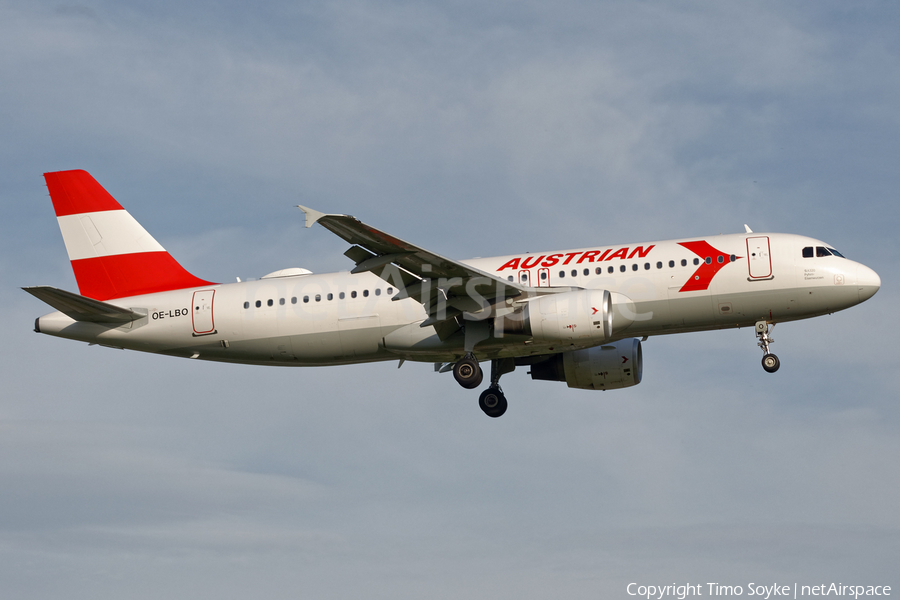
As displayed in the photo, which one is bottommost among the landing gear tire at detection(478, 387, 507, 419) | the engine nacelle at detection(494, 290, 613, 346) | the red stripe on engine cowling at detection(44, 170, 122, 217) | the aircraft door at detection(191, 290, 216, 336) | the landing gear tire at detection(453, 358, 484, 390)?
the landing gear tire at detection(478, 387, 507, 419)

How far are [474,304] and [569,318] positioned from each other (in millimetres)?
3080

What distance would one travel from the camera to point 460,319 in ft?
102

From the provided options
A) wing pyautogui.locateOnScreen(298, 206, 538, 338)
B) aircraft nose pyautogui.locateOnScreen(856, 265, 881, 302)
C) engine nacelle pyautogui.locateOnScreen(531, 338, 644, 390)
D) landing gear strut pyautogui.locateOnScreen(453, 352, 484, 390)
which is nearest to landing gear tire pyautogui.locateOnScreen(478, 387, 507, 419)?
engine nacelle pyautogui.locateOnScreen(531, 338, 644, 390)

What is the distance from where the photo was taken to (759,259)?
99.7ft

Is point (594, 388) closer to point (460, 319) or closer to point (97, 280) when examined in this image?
point (460, 319)

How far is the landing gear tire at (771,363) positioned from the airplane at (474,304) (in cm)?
3

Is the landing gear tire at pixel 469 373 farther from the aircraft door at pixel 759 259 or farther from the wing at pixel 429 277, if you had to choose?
the aircraft door at pixel 759 259

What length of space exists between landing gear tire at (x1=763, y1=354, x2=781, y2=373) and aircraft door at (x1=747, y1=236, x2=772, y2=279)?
2599 mm

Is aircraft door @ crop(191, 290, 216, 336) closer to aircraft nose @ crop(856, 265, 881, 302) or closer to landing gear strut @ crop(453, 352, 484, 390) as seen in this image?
landing gear strut @ crop(453, 352, 484, 390)

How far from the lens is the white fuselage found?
3020cm

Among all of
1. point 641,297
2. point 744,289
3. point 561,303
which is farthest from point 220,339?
point 744,289

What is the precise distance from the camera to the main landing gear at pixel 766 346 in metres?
30.6

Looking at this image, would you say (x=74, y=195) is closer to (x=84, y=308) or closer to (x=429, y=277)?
(x=84, y=308)

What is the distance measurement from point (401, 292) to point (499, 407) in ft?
23.3
